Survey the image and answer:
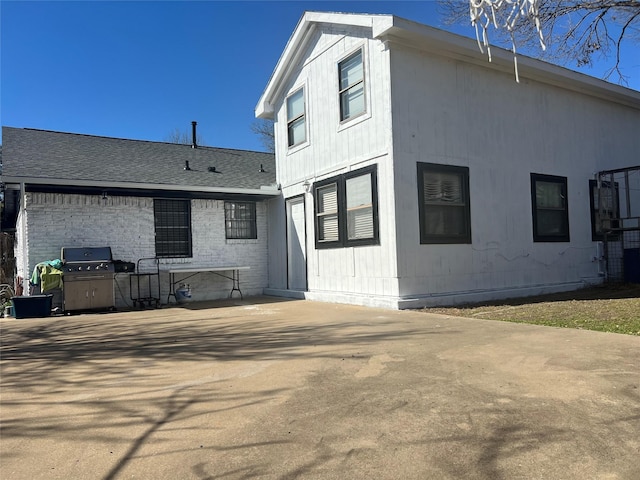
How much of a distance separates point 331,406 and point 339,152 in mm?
7415

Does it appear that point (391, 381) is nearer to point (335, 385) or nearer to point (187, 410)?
point (335, 385)

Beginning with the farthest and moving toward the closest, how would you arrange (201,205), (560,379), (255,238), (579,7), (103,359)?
(255,238) → (201,205) → (579,7) → (103,359) → (560,379)

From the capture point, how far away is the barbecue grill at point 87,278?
377 inches

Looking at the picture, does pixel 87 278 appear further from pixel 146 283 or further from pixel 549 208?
pixel 549 208

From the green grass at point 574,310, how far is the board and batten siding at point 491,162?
2.10 ft

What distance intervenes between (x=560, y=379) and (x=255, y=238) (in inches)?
392

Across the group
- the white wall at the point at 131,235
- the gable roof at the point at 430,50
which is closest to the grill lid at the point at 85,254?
the white wall at the point at 131,235

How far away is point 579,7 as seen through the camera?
872cm

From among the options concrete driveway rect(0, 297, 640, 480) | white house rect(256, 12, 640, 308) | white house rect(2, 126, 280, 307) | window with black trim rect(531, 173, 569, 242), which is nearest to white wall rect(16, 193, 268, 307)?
white house rect(2, 126, 280, 307)

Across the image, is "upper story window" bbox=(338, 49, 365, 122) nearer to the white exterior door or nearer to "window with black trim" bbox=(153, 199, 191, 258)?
the white exterior door

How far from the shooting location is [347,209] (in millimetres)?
9859

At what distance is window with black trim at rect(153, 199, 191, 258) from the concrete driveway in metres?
5.54

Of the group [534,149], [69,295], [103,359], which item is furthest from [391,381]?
[534,149]

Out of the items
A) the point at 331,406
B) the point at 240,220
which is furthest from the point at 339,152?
the point at 331,406
